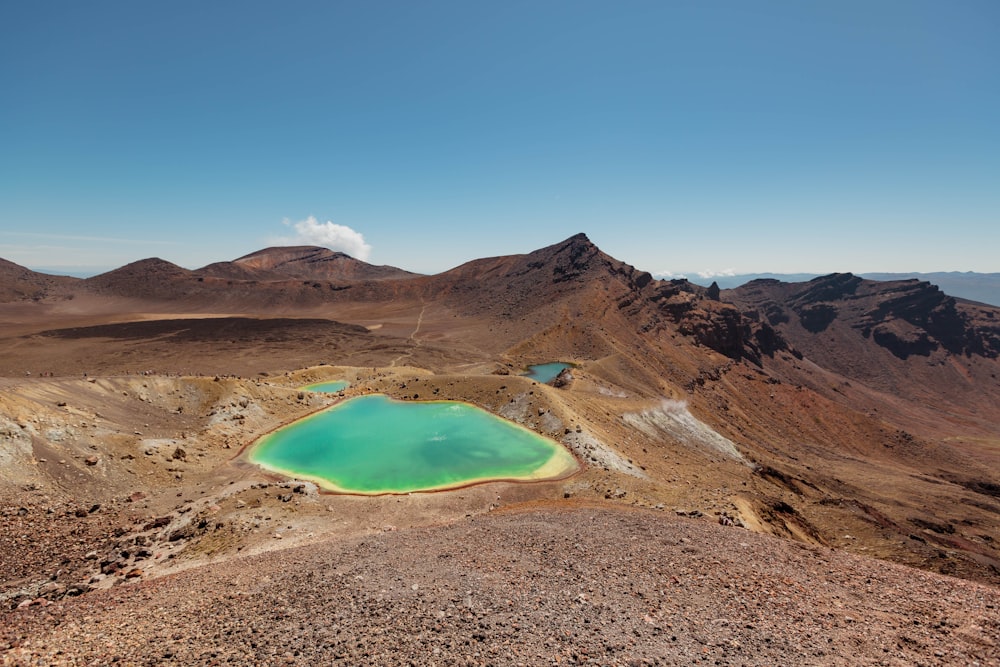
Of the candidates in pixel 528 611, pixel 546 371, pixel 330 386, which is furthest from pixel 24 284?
pixel 528 611

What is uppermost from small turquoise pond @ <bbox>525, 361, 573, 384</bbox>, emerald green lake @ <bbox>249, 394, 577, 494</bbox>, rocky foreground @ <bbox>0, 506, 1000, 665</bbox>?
small turquoise pond @ <bbox>525, 361, 573, 384</bbox>

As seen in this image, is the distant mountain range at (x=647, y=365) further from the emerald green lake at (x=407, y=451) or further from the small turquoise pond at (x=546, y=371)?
the emerald green lake at (x=407, y=451)

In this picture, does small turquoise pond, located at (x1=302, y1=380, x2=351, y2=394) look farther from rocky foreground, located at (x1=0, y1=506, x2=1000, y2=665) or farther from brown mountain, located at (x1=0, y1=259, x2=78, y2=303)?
brown mountain, located at (x1=0, y1=259, x2=78, y2=303)

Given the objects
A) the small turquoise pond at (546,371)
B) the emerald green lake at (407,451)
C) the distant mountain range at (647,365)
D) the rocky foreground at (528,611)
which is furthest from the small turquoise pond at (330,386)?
the rocky foreground at (528,611)

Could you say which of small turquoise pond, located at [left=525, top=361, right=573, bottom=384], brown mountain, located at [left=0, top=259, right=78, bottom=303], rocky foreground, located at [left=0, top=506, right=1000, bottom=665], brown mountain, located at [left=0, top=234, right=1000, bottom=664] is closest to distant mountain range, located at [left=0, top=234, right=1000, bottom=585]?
brown mountain, located at [left=0, top=234, right=1000, bottom=664]

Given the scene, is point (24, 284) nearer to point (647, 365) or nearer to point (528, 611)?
point (647, 365)

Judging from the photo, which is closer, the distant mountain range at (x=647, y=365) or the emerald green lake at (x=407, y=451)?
the emerald green lake at (x=407, y=451)
